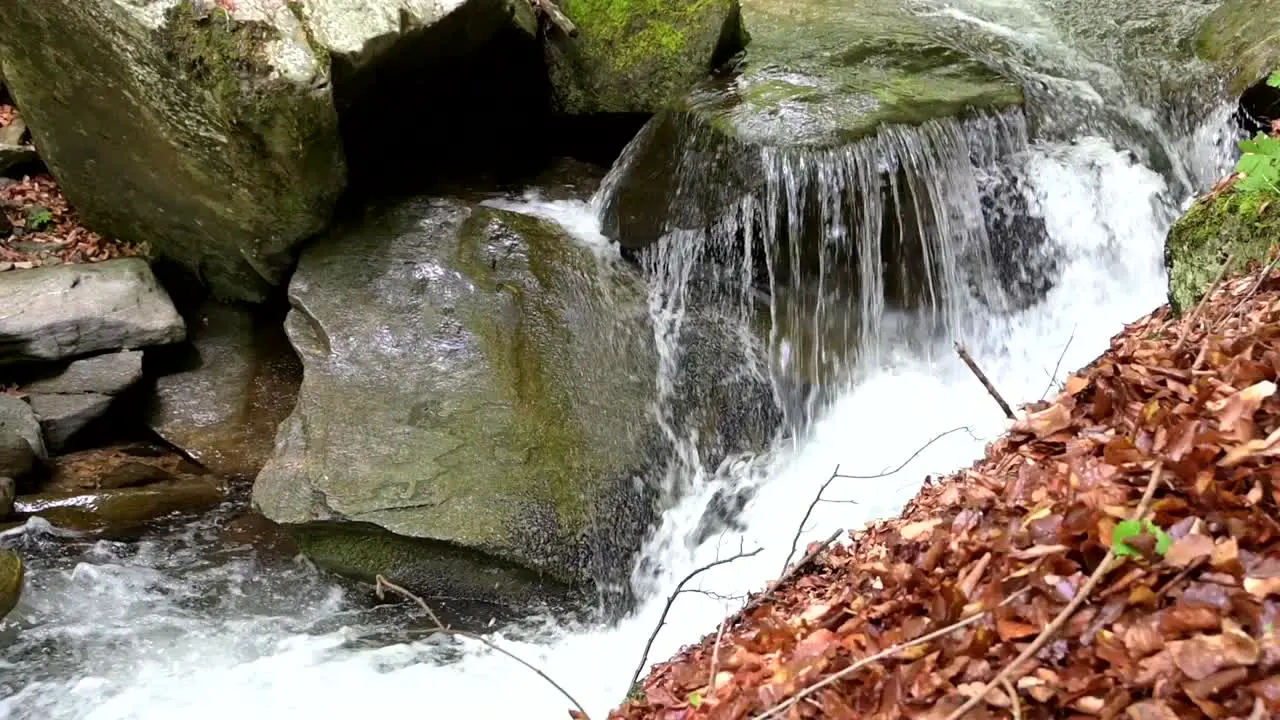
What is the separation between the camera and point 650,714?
282 cm

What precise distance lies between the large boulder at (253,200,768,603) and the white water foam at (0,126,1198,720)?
14.5 inches

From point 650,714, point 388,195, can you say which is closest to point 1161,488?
point 650,714

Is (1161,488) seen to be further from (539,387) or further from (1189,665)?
(539,387)

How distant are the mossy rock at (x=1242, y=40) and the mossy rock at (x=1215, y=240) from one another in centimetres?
328

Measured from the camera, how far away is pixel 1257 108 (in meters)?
6.16

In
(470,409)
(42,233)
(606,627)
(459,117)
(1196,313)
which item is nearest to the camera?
(1196,313)

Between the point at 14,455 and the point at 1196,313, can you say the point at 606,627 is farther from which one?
the point at 14,455

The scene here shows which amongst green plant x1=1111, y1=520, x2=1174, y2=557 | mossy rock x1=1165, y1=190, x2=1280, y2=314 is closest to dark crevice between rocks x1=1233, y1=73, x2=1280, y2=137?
mossy rock x1=1165, y1=190, x2=1280, y2=314

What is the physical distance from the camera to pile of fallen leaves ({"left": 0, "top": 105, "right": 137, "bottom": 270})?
22.2 ft

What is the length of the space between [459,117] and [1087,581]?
6.63m

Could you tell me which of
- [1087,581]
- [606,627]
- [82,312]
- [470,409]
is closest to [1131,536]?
[1087,581]

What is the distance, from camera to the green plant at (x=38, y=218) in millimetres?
6973

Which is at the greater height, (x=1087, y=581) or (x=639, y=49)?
(x=639, y=49)

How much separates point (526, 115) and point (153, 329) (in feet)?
11.4
